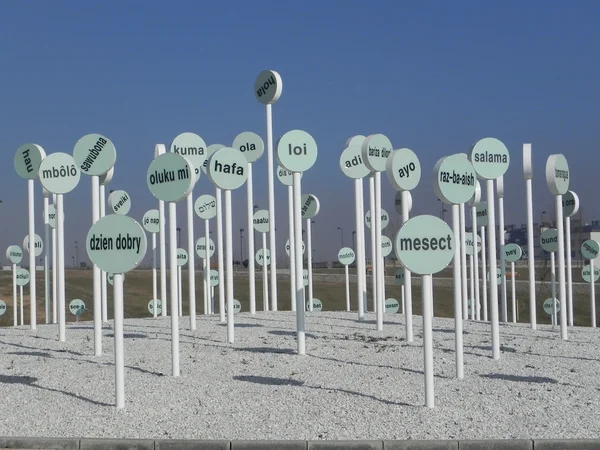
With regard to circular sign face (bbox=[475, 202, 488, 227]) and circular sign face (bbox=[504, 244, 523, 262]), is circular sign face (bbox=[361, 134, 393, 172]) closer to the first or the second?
circular sign face (bbox=[475, 202, 488, 227])

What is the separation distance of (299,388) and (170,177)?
331 centimetres

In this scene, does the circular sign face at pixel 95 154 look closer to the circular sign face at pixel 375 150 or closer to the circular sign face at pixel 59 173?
the circular sign face at pixel 59 173

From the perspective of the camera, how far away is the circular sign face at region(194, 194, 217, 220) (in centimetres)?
1775

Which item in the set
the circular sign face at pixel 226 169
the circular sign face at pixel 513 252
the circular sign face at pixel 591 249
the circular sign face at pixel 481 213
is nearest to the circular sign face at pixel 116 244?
the circular sign face at pixel 226 169

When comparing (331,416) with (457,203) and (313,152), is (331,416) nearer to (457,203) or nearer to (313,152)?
(457,203)

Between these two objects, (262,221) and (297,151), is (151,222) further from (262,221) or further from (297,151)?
(297,151)

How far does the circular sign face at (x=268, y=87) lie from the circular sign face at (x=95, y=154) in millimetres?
4894

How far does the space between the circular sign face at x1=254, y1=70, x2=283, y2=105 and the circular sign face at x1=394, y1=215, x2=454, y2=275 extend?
26.8 ft

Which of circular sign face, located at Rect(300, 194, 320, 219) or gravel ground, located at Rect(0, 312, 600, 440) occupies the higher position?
circular sign face, located at Rect(300, 194, 320, 219)

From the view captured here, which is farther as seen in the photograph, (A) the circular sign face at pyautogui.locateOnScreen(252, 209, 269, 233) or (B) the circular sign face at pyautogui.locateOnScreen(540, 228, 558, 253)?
(A) the circular sign face at pyautogui.locateOnScreen(252, 209, 269, 233)

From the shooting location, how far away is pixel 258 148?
17484 millimetres

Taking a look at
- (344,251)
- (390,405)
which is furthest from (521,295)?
(390,405)

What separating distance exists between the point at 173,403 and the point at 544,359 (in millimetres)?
5823

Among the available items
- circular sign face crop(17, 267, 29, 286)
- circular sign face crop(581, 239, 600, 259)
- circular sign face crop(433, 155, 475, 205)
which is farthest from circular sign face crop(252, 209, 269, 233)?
circular sign face crop(433, 155, 475, 205)
